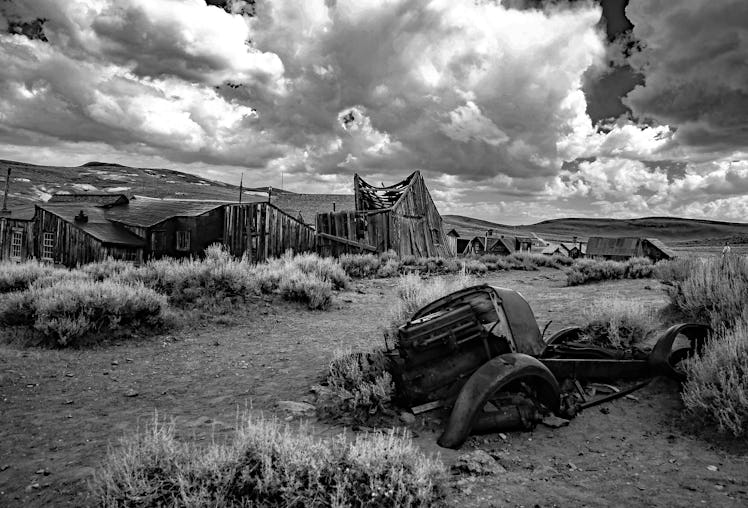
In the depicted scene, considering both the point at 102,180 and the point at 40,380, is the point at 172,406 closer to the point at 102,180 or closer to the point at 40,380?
the point at 40,380

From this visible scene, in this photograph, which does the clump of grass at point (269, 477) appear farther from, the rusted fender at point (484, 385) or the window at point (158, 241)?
the window at point (158, 241)

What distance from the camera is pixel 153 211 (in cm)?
2302

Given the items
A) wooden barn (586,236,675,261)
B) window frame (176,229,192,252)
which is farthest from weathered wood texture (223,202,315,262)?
wooden barn (586,236,675,261)

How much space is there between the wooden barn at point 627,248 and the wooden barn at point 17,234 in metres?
39.2

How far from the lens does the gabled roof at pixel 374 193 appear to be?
945 inches

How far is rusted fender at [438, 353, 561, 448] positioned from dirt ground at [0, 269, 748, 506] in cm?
18

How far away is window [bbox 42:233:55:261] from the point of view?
21.2m

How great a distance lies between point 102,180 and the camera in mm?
107625

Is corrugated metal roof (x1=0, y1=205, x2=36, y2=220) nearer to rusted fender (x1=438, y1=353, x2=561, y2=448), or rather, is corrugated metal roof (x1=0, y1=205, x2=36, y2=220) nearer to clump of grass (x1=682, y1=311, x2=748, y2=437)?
rusted fender (x1=438, y1=353, x2=561, y2=448)

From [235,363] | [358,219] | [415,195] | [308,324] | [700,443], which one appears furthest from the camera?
[415,195]

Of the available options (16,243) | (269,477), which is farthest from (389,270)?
(16,243)

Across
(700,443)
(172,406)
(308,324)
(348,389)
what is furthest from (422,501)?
(308,324)

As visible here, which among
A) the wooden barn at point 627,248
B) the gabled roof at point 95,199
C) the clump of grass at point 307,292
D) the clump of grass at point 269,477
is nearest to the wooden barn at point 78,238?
the gabled roof at point 95,199

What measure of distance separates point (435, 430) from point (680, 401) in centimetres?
274
